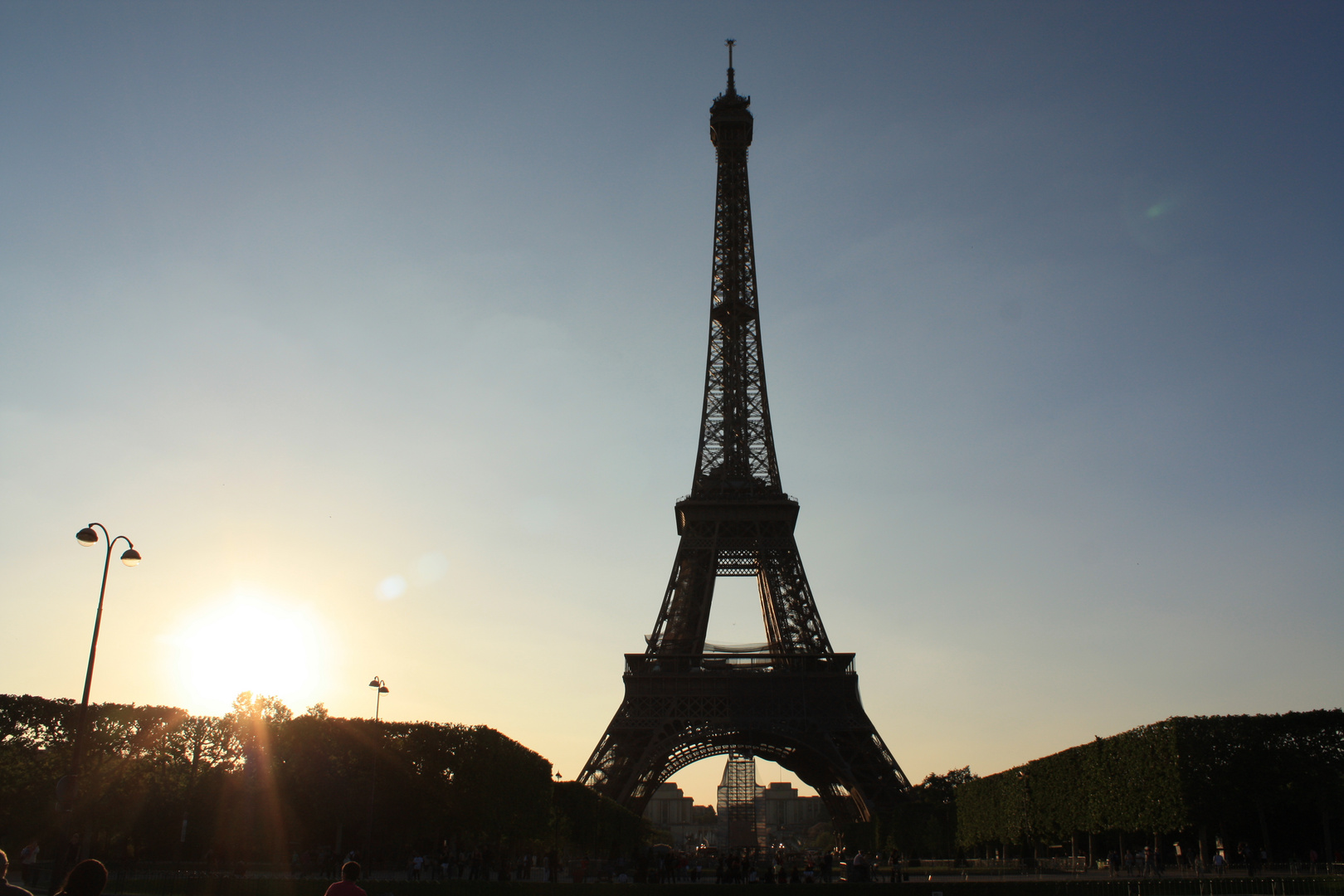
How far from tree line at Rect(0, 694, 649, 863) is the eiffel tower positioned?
18.9 feet

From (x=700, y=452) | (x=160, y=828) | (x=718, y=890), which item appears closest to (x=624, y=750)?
(x=700, y=452)

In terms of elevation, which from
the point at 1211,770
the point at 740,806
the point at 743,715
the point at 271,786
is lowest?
the point at 740,806

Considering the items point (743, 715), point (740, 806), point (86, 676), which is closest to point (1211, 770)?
point (743, 715)

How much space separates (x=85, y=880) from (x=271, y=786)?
49468mm

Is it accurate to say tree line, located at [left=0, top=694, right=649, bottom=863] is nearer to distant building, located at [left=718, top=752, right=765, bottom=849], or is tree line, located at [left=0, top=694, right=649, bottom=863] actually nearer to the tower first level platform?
the tower first level platform

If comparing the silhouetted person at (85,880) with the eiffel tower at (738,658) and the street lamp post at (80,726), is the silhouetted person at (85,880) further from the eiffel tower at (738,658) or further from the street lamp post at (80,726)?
the eiffel tower at (738,658)

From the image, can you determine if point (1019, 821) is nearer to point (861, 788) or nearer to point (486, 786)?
point (861, 788)

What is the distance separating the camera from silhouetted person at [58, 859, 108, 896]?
575cm

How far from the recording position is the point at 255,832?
170 ft

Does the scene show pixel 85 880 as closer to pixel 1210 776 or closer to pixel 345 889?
pixel 345 889

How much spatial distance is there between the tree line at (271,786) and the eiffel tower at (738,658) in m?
5.76

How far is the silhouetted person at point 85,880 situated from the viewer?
18.9ft

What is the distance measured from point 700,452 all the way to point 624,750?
18835 millimetres

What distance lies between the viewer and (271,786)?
50031 millimetres
